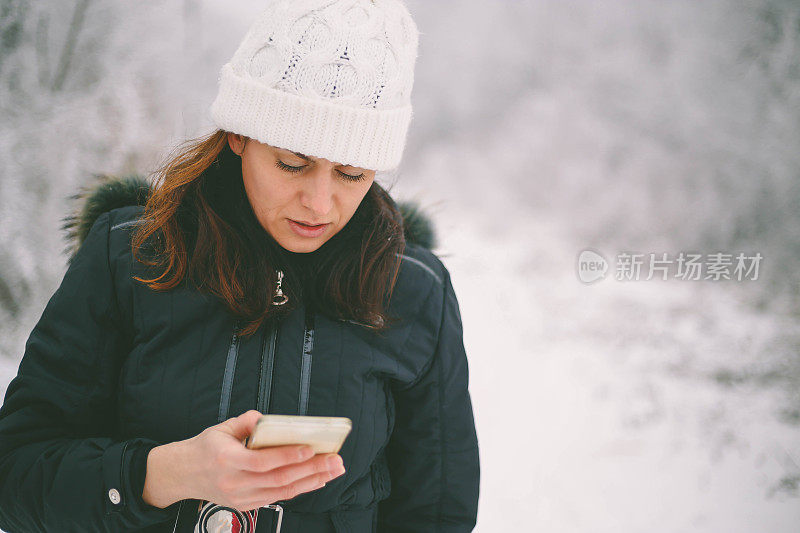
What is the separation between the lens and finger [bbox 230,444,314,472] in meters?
0.62

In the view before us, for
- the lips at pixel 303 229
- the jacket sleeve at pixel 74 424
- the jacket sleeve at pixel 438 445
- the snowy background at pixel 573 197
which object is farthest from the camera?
the snowy background at pixel 573 197

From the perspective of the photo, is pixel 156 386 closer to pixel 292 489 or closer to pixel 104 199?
pixel 292 489

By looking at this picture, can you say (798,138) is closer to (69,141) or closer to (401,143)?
(401,143)

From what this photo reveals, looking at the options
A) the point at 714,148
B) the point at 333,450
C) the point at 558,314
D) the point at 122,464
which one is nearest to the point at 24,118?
the point at 122,464

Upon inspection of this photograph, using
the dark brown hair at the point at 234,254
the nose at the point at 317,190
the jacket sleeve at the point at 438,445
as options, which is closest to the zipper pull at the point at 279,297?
the dark brown hair at the point at 234,254

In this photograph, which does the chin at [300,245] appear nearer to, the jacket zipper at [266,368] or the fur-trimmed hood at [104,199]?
the jacket zipper at [266,368]

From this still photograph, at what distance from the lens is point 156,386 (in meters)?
0.85

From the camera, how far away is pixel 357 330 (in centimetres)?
96

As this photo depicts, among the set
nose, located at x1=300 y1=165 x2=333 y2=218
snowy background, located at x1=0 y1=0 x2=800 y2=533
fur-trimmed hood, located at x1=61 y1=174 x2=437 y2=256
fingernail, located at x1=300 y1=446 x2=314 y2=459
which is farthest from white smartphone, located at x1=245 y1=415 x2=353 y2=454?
snowy background, located at x1=0 y1=0 x2=800 y2=533

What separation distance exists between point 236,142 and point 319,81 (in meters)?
0.21

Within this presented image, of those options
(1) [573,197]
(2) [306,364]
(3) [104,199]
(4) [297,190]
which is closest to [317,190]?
(4) [297,190]

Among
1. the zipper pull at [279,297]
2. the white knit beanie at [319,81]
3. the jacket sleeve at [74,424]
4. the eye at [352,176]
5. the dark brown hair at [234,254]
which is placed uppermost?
the white knit beanie at [319,81]

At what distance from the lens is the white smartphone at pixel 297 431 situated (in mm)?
597

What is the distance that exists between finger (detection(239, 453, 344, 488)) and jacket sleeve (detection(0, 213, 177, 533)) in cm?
23
